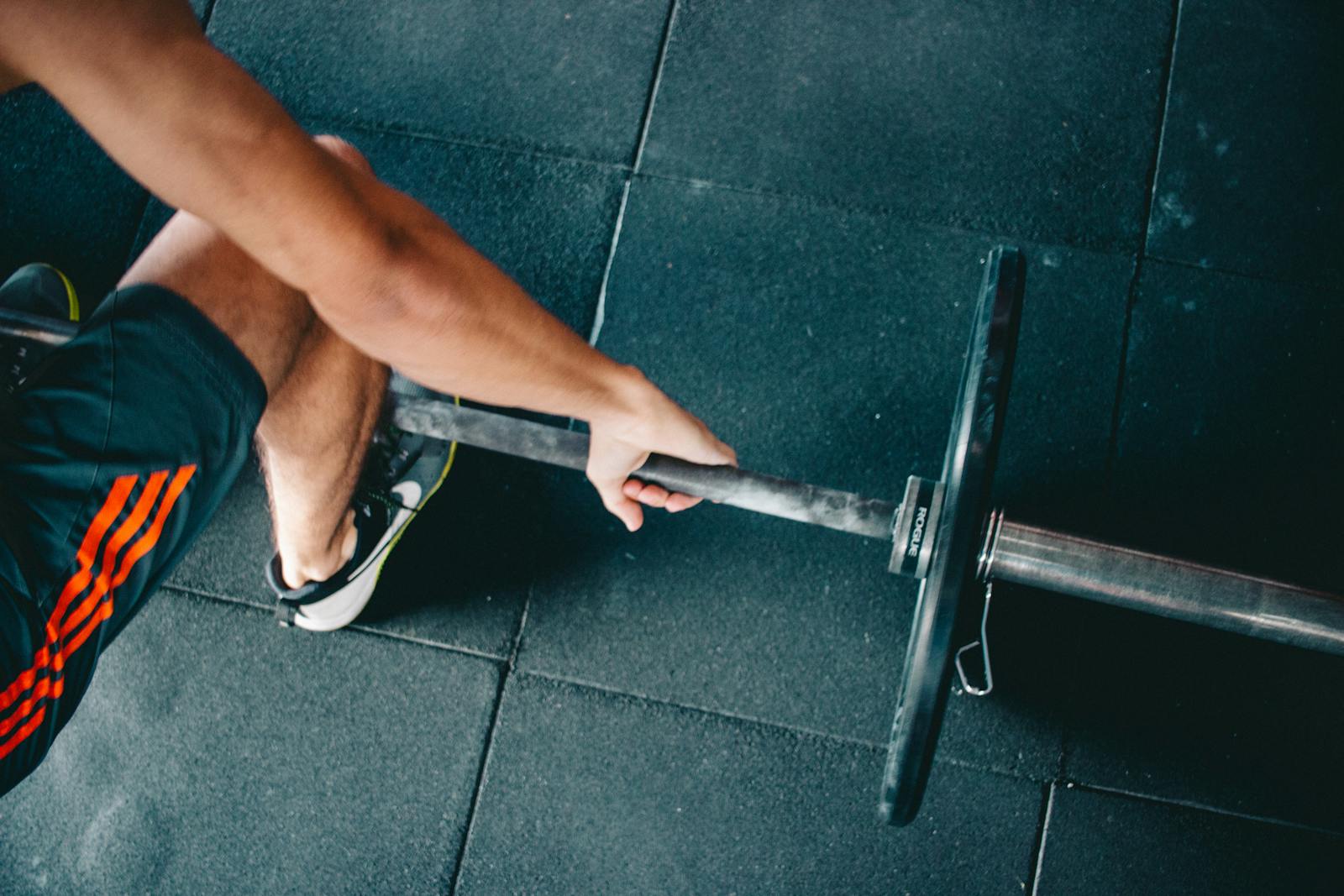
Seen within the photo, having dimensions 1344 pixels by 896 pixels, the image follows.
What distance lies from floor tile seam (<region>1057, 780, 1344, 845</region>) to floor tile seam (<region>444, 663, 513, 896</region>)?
1.05 metres

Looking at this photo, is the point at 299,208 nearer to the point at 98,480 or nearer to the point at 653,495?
the point at 98,480

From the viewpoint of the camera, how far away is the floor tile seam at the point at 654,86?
5.78 feet

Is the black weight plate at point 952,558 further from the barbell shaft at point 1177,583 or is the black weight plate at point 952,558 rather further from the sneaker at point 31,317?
the sneaker at point 31,317

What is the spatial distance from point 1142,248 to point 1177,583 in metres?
0.91

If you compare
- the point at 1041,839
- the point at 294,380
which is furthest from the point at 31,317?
the point at 1041,839

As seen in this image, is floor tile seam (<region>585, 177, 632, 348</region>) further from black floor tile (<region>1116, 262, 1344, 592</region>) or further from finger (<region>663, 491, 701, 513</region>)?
black floor tile (<region>1116, 262, 1344, 592</region>)

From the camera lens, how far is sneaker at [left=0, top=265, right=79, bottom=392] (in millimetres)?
1204

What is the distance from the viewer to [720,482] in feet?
3.71

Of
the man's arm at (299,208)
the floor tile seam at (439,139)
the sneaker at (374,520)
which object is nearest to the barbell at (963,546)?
the man's arm at (299,208)

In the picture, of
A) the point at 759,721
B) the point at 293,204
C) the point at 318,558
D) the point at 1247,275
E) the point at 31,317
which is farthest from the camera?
the point at 1247,275

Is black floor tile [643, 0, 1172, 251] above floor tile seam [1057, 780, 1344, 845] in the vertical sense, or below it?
above

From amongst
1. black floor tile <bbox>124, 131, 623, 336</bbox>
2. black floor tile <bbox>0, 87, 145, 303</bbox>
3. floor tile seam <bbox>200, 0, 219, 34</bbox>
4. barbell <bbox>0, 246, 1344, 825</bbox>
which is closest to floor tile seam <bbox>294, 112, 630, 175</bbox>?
black floor tile <bbox>124, 131, 623, 336</bbox>

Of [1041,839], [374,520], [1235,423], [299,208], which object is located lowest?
[1041,839]

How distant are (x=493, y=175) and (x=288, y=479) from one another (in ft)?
2.65
